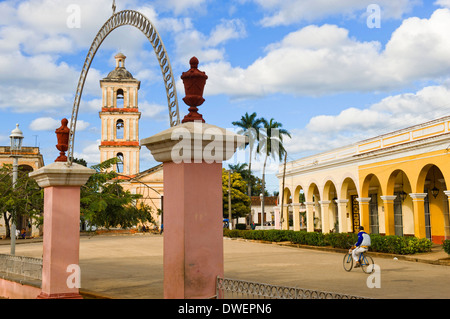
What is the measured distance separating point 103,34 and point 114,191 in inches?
317

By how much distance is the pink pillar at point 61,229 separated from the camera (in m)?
7.54

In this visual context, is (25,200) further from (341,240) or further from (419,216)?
(419,216)

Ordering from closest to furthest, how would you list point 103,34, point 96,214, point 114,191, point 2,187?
point 96,214
point 114,191
point 2,187
point 103,34

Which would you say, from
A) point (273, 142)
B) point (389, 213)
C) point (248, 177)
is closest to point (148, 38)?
point (389, 213)

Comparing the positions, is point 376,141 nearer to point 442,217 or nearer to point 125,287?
point 442,217

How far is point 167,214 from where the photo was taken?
14.9 ft

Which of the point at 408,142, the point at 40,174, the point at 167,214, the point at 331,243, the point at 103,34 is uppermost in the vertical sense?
the point at 103,34

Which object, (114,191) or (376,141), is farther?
(376,141)

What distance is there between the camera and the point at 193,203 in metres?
4.38

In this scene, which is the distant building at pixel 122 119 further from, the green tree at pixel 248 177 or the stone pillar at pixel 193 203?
the stone pillar at pixel 193 203

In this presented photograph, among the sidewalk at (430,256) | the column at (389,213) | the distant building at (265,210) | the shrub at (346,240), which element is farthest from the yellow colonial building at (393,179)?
the distant building at (265,210)

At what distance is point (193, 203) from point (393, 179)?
20.0 meters

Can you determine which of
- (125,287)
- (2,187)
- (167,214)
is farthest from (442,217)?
(167,214)

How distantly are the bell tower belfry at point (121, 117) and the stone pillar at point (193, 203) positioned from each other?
1777 inches
